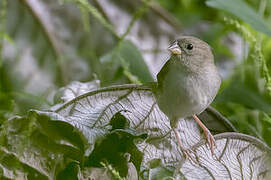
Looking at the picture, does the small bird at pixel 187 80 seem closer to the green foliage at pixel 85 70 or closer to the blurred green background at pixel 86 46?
the green foliage at pixel 85 70

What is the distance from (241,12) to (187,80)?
46 centimetres

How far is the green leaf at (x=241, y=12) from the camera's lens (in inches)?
55.1

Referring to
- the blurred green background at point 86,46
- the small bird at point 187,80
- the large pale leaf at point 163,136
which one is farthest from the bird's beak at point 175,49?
the blurred green background at point 86,46

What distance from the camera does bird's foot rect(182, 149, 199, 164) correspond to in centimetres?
110

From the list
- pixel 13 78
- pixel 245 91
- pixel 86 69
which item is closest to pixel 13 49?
pixel 13 78

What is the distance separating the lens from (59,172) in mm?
1050

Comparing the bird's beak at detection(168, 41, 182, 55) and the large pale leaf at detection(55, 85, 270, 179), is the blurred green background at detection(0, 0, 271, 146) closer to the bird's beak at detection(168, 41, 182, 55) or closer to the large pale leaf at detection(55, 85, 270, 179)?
the large pale leaf at detection(55, 85, 270, 179)

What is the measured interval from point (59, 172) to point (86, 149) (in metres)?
0.08

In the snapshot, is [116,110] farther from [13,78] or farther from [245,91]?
[13,78]

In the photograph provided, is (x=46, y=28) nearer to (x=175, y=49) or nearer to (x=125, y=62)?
(x=125, y=62)

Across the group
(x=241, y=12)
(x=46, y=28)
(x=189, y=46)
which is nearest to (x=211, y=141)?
(x=189, y=46)

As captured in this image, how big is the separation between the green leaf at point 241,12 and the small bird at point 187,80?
0.32 m

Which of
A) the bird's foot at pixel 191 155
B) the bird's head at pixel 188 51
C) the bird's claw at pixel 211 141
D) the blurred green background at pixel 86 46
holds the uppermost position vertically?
the bird's head at pixel 188 51

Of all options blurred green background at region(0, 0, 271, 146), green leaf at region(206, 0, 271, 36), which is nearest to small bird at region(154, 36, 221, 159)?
green leaf at region(206, 0, 271, 36)
